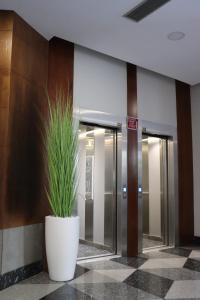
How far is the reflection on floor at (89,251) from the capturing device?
494 centimetres

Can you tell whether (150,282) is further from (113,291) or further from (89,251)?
(89,251)

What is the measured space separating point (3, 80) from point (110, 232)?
125 inches

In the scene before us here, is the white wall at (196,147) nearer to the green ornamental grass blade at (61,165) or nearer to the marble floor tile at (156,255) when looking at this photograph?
the marble floor tile at (156,255)

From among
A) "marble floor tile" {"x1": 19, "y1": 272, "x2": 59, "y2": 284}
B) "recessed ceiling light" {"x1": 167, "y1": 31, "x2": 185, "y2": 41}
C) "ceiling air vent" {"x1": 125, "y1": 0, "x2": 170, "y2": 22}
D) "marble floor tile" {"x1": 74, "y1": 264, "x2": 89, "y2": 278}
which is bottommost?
"marble floor tile" {"x1": 74, "y1": 264, "x2": 89, "y2": 278}

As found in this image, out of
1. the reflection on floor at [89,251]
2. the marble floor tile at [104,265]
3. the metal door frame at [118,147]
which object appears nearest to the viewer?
the marble floor tile at [104,265]

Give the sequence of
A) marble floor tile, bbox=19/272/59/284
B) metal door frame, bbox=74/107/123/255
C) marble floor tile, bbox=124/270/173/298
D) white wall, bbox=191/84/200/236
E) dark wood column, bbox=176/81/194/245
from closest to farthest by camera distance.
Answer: marble floor tile, bbox=124/270/173/298 → marble floor tile, bbox=19/272/59/284 → metal door frame, bbox=74/107/123/255 → dark wood column, bbox=176/81/194/245 → white wall, bbox=191/84/200/236

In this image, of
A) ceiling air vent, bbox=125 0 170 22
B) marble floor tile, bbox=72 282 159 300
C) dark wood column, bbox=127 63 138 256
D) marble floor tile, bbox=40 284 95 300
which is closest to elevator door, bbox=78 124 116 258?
dark wood column, bbox=127 63 138 256

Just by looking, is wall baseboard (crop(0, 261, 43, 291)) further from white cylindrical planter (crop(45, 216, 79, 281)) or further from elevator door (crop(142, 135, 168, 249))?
elevator door (crop(142, 135, 168, 249))

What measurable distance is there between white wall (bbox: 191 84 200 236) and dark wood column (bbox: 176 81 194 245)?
2.7 inches

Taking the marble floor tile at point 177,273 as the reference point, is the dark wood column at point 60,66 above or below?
above

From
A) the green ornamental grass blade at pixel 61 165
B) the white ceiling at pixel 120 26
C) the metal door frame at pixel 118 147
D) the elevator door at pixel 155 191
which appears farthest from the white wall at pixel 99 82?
the elevator door at pixel 155 191

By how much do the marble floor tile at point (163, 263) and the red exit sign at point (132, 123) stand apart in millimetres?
2264

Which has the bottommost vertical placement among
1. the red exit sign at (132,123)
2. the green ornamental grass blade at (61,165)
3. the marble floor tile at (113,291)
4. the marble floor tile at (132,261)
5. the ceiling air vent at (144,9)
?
the marble floor tile at (132,261)

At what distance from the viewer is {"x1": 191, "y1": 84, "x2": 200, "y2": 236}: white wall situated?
5989mm
